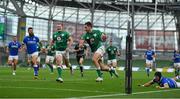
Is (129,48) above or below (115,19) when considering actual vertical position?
below

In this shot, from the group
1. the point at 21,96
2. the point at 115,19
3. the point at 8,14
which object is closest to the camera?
the point at 21,96

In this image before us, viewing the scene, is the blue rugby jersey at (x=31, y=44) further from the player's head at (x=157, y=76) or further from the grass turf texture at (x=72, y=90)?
the player's head at (x=157, y=76)

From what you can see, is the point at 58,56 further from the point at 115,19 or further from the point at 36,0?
the point at 115,19

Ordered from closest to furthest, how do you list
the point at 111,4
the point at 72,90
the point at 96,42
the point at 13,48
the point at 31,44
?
the point at 72,90
the point at 96,42
the point at 31,44
the point at 13,48
the point at 111,4

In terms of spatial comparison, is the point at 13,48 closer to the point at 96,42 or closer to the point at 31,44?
the point at 31,44

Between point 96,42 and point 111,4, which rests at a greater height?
point 111,4

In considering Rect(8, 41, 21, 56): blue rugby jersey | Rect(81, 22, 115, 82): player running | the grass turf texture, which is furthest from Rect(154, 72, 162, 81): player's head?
Rect(8, 41, 21, 56): blue rugby jersey

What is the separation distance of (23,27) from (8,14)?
719cm

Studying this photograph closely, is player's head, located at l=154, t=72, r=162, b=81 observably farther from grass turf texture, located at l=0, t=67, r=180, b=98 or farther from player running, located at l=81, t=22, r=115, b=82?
player running, located at l=81, t=22, r=115, b=82

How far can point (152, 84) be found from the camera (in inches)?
714

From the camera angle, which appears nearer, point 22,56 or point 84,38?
point 84,38

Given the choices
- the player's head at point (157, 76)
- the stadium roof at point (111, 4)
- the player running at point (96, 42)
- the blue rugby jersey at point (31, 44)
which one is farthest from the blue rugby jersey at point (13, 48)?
the stadium roof at point (111, 4)

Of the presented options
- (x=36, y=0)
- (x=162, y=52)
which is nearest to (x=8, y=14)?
(x=36, y=0)

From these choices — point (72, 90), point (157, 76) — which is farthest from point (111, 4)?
point (72, 90)
